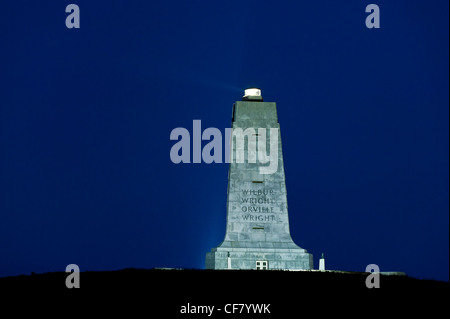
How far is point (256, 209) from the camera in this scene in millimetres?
38938

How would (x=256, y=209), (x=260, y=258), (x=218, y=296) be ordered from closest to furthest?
(x=218, y=296)
(x=260, y=258)
(x=256, y=209)

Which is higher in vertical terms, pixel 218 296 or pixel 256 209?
pixel 256 209

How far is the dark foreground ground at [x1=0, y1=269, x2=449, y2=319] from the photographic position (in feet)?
72.2

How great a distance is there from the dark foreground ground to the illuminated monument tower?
12.1m

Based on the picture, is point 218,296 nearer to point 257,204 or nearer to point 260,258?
point 260,258

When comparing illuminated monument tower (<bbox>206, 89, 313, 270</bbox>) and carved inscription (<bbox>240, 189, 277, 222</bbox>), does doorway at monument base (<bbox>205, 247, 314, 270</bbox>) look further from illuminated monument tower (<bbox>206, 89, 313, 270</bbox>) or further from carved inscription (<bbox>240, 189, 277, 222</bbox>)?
carved inscription (<bbox>240, 189, 277, 222</bbox>)

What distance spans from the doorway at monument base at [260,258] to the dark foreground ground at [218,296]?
38.7ft

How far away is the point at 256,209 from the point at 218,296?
51.8 feet

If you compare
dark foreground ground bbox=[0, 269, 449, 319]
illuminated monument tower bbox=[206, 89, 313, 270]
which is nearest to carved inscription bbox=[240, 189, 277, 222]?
illuminated monument tower bbox=[206, 89, 313, 270]

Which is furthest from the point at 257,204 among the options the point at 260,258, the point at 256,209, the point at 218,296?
the point at 218,296
